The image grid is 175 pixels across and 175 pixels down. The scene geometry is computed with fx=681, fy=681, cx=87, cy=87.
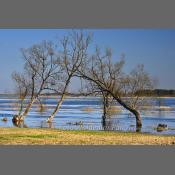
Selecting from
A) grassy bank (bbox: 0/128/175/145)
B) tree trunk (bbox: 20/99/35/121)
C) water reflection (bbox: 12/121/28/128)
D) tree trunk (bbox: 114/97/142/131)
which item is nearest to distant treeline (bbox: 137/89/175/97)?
tree trunk (bbox: 114/97/142/131)

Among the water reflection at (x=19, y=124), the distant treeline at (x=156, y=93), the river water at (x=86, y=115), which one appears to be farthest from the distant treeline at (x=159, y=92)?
the water reflection at (x=19, y=124)

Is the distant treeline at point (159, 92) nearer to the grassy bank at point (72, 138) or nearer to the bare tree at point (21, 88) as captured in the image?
the grassy bank at point (72, 138)

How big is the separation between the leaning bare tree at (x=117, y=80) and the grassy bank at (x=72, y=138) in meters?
0.89

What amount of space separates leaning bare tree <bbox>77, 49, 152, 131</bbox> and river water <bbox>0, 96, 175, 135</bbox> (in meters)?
0.27

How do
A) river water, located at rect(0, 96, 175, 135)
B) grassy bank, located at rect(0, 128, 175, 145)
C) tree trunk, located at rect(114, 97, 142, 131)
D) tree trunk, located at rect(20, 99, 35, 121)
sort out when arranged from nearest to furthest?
1. grassy bank, located at rect(0, 128, 175, 145)
2. river water, located at rect(0, 96, 175, 135)
3. tree trunk, located at rect(20, 99, 35, 121)
4. tree trunk, located at rect(114, 97, 142, 131)

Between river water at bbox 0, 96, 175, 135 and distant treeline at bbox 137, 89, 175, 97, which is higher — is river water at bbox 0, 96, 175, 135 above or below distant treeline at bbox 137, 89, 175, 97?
below

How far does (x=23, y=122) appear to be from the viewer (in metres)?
17.0

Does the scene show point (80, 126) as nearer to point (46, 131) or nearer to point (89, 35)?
point (46, 131)

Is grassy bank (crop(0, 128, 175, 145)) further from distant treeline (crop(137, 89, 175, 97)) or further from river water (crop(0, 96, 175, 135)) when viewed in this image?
distant treeline (crop(137, 89, 175, 97))

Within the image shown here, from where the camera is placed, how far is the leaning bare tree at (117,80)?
1669 cm

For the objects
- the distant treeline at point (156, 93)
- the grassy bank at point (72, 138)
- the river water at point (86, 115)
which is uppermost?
the distant treeline at point (156, 93)

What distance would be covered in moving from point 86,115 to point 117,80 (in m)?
1.18

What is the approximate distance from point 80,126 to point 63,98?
2.68 ft

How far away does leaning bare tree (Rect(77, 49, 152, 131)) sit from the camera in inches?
657
